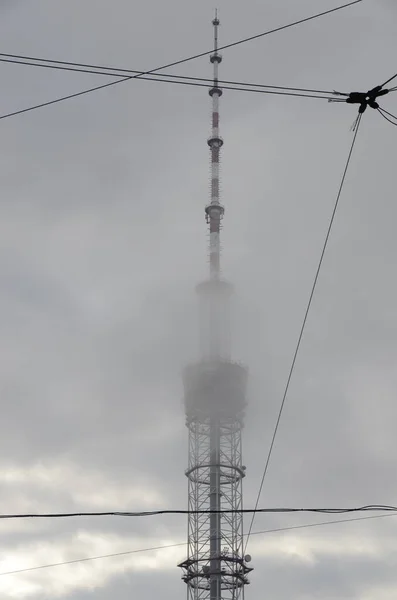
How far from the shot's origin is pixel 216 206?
5261 inches

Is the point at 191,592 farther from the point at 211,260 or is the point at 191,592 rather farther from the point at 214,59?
the point at 214,59

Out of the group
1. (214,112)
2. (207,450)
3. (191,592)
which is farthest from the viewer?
(214,112)

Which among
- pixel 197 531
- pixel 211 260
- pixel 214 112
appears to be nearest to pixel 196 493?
pixel 197 531

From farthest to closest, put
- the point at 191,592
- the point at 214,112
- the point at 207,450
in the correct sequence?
the point at 214,112 → the point at 207,450 → the point at 191,592

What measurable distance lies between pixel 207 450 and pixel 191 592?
19.8 meters

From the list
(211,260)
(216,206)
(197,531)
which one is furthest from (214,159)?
(197,531)

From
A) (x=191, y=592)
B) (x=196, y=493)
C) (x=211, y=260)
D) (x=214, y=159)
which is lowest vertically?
(x=191, y=592)

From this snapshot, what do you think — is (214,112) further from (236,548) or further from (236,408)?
(236,548)

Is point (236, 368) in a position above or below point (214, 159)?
below

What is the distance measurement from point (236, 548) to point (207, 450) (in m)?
15.1

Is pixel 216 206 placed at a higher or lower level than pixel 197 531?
higher

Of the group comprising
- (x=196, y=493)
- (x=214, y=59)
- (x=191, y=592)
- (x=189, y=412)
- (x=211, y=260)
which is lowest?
(x=191, y=592)

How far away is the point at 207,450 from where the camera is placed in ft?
418

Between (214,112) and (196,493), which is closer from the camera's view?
(196,493)
